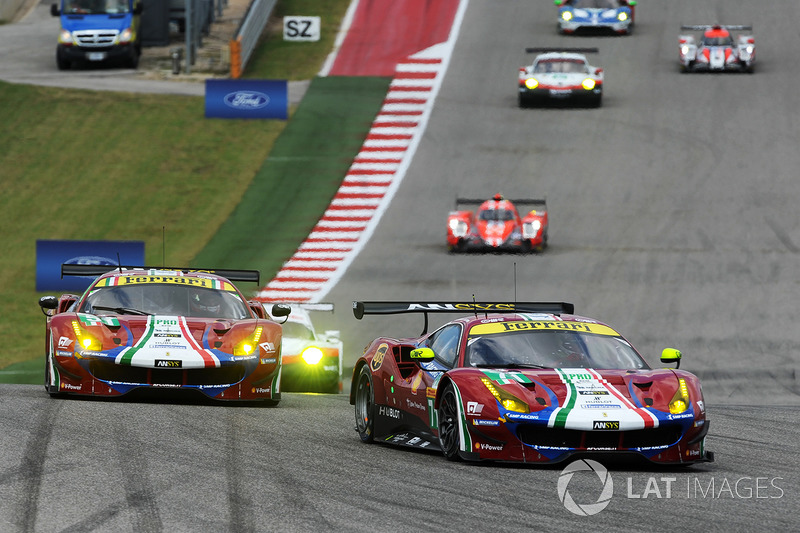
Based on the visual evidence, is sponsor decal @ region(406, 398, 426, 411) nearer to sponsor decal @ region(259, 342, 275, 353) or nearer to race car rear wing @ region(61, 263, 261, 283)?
sponsor decal @ region(259, 342, 275, 353)

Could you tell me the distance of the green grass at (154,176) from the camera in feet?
89.7

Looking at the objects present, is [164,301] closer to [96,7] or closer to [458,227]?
[458,227]

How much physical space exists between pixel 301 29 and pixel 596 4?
30.1 ft

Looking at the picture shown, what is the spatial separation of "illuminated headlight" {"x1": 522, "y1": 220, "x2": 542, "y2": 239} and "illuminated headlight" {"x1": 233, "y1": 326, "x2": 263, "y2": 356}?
530 inches

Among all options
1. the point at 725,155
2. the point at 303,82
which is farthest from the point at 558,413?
the point at 303,82

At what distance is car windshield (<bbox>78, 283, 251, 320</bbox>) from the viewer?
13.5m

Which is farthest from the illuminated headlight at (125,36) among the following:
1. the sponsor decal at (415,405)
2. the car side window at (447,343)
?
the sponsor decal at (415,405)

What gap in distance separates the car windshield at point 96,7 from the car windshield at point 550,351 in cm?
3234

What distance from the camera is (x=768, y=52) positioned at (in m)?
40.0

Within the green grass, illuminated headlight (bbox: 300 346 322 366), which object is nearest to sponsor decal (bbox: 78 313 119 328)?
illuminated headlight (bbox: 300 346 322 366)

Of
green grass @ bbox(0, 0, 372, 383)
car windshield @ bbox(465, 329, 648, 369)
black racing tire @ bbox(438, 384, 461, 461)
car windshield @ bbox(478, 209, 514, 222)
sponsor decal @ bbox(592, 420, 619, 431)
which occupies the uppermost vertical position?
car windshield @ bbox(465, 329, 648, 369)

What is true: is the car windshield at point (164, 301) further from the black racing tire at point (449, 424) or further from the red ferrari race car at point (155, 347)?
the black racing tire at point (449, 424)

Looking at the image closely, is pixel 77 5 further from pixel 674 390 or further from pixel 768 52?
A: pixel 674 390

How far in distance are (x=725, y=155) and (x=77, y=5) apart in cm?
1964
